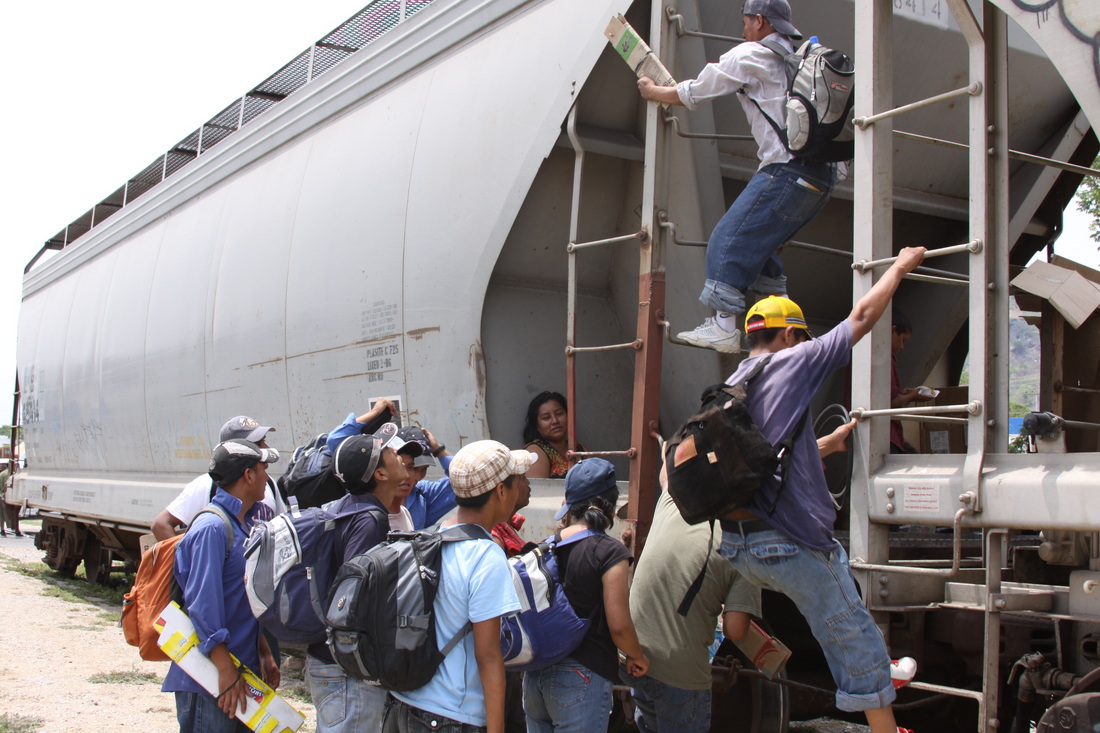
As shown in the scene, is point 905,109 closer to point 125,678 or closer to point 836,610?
point 836,610

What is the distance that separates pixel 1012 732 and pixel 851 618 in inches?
33.2

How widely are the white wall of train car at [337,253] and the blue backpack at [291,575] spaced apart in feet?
5.65

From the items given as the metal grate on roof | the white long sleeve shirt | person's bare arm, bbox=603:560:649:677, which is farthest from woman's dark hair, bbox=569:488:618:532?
the metal grate on roof

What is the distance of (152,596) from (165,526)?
104 cm

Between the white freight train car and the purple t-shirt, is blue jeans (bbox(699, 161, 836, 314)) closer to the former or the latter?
the white freight train car

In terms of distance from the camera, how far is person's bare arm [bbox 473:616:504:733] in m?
2.59

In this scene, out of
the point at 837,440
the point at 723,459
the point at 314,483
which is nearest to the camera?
the point at 723,459

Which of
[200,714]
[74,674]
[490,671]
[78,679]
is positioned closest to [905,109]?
[490,671]

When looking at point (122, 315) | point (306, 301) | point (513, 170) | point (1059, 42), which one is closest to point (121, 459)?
point (122, 315)

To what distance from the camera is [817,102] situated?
349cm

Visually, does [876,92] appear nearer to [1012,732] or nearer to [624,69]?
[624,69]

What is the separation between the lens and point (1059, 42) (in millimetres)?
2611

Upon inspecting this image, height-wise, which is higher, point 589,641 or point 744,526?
point 744,526

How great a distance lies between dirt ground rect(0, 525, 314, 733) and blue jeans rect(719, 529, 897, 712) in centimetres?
369
